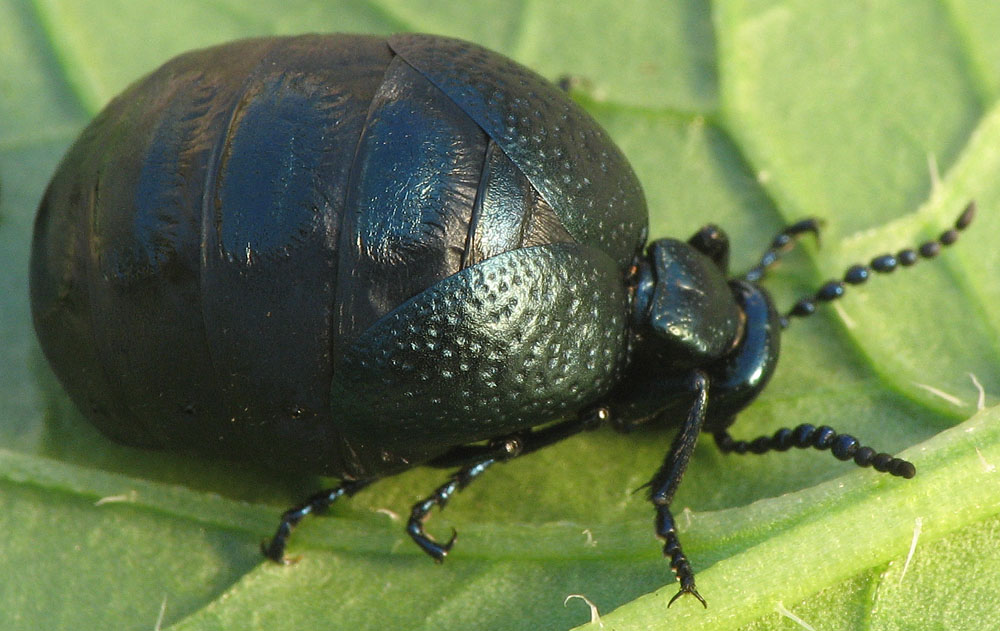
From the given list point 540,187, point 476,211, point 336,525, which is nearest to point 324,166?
point 476,211

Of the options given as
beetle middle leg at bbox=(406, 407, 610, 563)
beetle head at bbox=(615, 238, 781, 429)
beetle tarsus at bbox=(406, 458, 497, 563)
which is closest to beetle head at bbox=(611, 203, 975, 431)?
beetle head at bbox=(615, 238, 781, 429)

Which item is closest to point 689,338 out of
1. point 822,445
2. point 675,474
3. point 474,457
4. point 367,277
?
point 675,474

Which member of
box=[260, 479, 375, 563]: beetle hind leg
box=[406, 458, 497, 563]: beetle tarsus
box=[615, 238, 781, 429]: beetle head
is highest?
box=[615, 238, 781, 429]: beetle head

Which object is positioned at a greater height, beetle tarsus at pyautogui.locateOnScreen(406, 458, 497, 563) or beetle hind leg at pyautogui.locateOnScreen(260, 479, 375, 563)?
beetle tarsus at pyautogui.locateOnScreen(406, 458, 497, 563)

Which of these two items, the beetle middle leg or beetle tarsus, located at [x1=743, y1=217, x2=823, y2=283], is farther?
beetle tarsus, located at [x1=743, y1=217, x2=823, y2=283]

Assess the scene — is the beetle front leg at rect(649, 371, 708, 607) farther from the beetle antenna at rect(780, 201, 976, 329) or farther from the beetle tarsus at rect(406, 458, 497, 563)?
the beetle antenna at rect(780, 201, 976, 329)

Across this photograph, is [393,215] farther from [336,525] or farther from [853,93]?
[853,93]

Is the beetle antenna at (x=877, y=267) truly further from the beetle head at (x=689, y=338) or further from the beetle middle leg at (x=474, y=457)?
the beetle middle leg at (x=474, y=457)

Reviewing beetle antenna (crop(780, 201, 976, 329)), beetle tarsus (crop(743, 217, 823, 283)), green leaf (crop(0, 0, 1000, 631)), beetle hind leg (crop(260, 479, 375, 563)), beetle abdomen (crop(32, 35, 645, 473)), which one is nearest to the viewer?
beetle abdomen (crop(32, 35, 645, 473))
